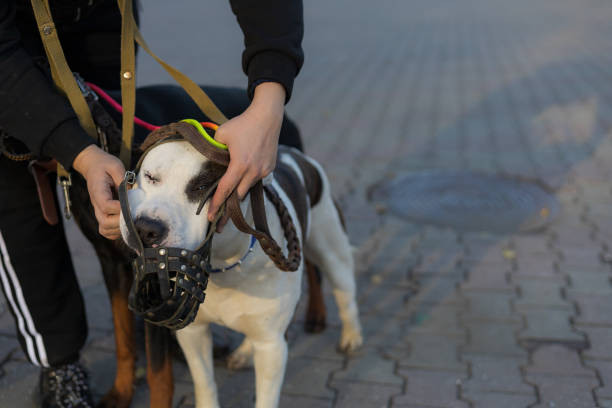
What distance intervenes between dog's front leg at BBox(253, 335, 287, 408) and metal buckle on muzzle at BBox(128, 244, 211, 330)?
2.01ft

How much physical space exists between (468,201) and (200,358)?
3460 millimetres

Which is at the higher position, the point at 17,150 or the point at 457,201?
the point at 17,150

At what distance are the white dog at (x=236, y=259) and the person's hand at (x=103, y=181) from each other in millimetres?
116

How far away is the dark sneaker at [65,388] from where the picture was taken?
9.64 feet

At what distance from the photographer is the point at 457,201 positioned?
5.54 metres

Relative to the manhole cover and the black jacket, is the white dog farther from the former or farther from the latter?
the manhole cover

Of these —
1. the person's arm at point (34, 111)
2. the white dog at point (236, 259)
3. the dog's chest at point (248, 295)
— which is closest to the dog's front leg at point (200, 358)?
the white dog at point (236, 259)

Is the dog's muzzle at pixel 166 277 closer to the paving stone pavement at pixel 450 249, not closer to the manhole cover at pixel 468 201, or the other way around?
the paving stone pavement at pixel 450 249

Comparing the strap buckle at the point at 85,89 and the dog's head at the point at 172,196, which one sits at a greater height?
the strap buckle at the point at 85,89

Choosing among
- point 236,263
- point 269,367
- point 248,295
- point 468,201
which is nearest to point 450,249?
point 468,201

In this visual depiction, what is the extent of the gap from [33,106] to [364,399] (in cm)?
202

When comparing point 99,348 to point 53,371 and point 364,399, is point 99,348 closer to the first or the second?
point 53,371

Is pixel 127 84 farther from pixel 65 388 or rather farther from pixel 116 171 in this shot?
A: pixel 65 388

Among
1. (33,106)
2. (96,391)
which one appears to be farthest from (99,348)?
(33,106)
